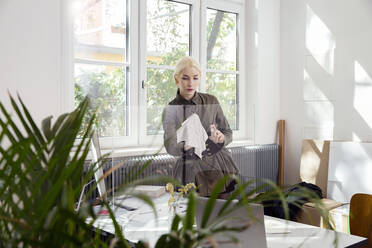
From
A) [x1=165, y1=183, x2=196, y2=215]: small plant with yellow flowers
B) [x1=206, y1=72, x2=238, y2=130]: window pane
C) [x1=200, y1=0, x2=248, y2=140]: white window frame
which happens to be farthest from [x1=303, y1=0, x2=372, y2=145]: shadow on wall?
[x1=165, y1=183, x2=196, y2=215]: small plant with yellow flowers

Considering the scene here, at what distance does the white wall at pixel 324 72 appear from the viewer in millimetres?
4082

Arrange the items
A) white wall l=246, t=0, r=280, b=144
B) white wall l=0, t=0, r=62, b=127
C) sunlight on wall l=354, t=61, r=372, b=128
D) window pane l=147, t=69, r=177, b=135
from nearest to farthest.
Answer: white wall l=0, t=0, r=62, b=127 < window pane l=147, t=69, r=177, b=135 < sunlight on wall l=354, t=61, r=372, b=128 < white wall l=246, t=0, r=280, b=144

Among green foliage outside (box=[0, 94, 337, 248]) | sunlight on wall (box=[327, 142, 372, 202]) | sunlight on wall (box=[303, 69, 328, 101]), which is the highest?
sunlight on wall (box=[303, 69, 328, 101])

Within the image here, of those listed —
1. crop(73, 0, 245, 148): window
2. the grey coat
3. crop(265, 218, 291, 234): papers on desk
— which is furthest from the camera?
crop(73, 0, 245, 148): window

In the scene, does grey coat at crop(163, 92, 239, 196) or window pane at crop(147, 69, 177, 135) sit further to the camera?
window pane at crop(147, 69, 177, 135)

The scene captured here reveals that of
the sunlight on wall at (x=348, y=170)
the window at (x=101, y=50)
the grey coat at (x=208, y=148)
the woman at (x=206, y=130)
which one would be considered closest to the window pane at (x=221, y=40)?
the window at (x=101, y=50)

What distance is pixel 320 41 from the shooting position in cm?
443

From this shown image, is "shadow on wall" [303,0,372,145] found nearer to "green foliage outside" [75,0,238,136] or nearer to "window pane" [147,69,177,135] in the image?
"green foliage outside" [75,0,238,136]

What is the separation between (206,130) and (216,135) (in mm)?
101

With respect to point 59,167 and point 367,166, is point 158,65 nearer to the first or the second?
point 367,166

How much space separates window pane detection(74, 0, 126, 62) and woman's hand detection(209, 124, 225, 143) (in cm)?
134

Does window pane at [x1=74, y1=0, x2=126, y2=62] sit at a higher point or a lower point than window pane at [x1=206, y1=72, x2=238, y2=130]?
higher

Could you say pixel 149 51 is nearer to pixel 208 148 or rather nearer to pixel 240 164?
pixel 240 164

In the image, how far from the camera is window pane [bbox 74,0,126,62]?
340cm
